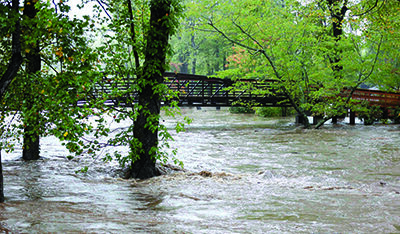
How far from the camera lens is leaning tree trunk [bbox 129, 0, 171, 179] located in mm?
7211

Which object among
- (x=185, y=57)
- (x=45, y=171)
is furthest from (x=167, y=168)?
(x=185, y=57)

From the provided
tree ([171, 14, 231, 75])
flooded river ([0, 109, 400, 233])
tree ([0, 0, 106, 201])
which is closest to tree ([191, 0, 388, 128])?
flooded river ([0, 109, 400, 233])

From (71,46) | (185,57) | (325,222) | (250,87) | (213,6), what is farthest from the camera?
(185,57)

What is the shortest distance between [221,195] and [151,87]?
8.63 ft

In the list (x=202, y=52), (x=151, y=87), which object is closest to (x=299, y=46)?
(x=151, y=87)

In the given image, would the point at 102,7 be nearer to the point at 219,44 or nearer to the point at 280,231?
the point at 280,231

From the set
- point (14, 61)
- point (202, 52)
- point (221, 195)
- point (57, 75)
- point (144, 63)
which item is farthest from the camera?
point (202, 52)

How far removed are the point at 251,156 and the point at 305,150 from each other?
2065 millimetres

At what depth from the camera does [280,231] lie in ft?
13.1

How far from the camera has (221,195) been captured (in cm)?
589

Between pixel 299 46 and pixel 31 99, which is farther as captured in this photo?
pixel 299 46

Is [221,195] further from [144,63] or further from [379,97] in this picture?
[379,97]

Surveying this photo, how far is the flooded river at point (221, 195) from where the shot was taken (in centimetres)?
413

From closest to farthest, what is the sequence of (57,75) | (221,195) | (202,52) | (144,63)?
(57,75)
(221,195)
(144,63)
(202,52)
